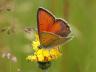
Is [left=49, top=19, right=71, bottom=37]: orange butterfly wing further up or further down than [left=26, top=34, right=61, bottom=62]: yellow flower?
further up

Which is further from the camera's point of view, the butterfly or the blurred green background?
the blurred green background

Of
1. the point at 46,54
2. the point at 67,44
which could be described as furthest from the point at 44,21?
the point at 67,44

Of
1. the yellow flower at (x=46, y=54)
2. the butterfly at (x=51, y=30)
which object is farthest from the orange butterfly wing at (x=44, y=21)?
the yellow flower at (x=46, y=54)

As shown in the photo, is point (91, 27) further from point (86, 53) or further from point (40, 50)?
point (40, 50)

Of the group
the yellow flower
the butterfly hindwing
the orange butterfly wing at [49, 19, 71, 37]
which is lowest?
the yellow flower

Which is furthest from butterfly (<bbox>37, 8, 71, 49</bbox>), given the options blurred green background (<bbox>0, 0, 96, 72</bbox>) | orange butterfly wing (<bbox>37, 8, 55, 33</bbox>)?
blurred green background (<bbox>0, 0, 96, 72</bbox>)

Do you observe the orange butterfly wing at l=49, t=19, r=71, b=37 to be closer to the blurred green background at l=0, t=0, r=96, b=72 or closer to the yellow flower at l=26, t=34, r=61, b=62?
the yellow flower at l=26, t=34, r=61, b=62

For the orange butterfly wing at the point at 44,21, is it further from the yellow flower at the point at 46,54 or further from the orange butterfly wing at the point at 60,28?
the yellow flower at the point at 46,54
